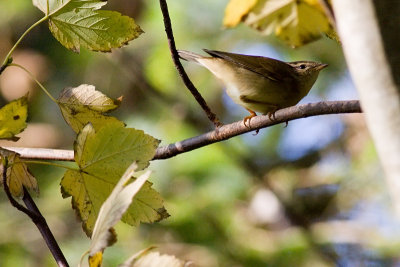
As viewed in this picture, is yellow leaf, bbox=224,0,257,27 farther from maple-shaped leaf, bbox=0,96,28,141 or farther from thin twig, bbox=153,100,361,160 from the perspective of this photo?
maple-shaped leaf, bbox=0,96,28,141

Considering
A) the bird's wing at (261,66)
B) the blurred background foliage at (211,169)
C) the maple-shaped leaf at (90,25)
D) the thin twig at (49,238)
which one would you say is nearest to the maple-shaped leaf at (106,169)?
the thin twig at (49,238)

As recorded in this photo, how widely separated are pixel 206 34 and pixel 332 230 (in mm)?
1140

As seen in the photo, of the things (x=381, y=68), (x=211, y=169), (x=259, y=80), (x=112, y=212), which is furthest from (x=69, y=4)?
(x=211, y=169)

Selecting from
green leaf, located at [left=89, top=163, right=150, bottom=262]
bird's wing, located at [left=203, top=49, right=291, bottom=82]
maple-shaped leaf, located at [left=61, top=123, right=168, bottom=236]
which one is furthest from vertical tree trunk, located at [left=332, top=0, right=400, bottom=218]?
bird's wing, located at [left=203, top=49, right=291, bottom=82]

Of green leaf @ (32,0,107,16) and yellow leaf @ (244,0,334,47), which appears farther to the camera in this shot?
yellow leaf @ (244,0,334,47)

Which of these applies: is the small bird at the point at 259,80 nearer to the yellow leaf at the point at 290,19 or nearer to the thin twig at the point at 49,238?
the yellow leaf at the point at 290,19

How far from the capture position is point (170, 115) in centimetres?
287

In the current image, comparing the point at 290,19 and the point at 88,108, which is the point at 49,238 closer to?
the point at 88,108

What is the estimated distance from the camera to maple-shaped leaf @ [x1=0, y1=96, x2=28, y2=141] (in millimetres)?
722

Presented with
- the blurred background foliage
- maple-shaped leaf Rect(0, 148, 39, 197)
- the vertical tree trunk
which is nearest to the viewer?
the vertical tree trunk

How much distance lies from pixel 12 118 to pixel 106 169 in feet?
0.42

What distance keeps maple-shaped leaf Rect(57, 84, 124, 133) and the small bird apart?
2.42ft

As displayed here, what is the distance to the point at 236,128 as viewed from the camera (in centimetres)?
88

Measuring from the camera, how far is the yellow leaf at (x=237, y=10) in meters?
1.12
